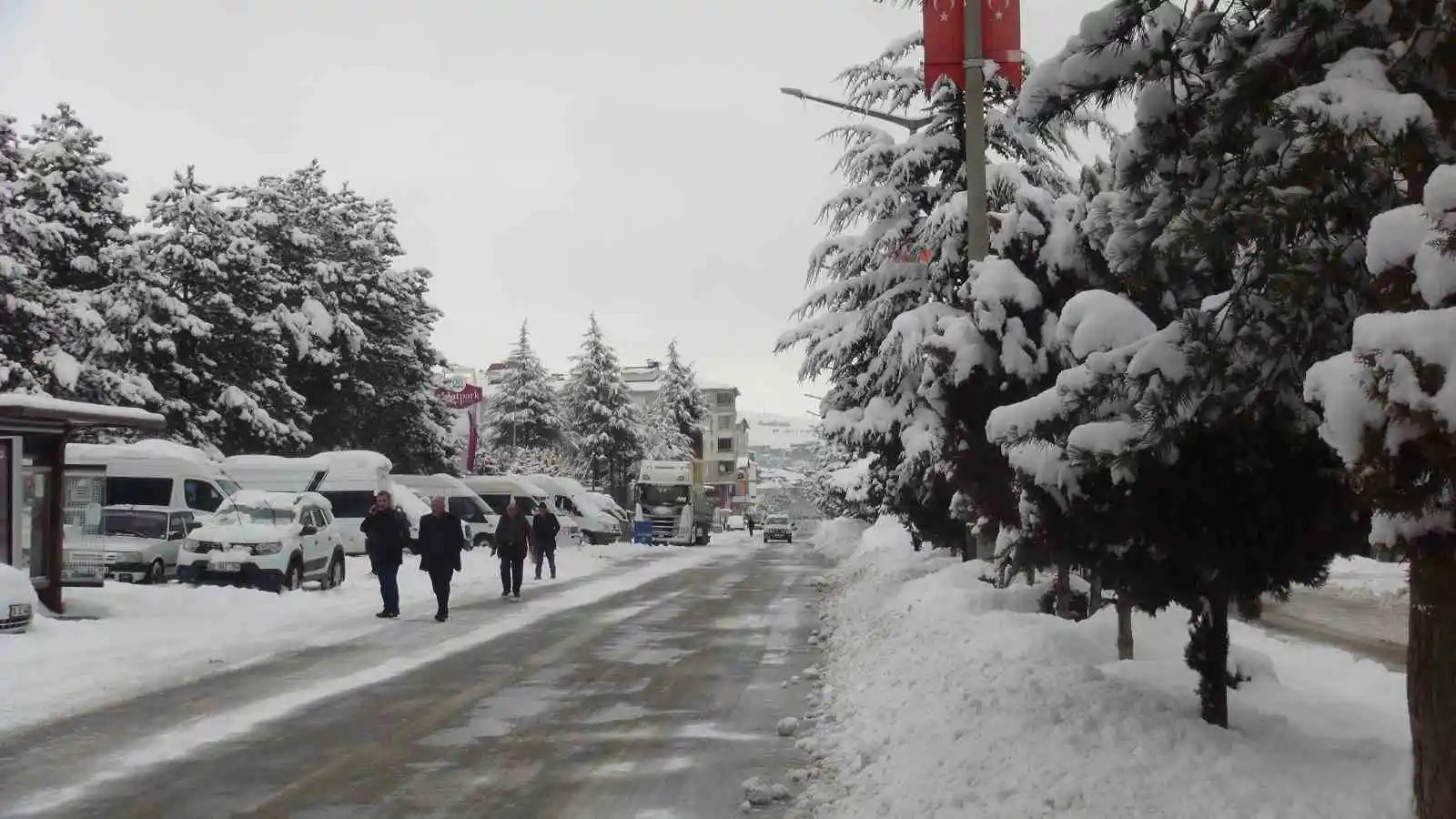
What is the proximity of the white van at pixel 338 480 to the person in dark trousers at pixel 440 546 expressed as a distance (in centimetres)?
1621

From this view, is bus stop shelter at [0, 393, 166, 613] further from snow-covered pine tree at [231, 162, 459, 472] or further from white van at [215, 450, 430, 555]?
snow-covered pine tree at [231, 162, 459, 472]

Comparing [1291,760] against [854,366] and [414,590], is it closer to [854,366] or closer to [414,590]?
[854,366]

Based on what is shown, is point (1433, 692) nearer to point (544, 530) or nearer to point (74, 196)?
point (544, 530)

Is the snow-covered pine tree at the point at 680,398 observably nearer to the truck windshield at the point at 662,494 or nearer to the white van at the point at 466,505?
the truck windshield at the point at 662,494

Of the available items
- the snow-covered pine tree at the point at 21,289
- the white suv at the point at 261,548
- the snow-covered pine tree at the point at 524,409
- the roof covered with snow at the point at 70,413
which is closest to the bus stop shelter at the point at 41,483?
the roof covered with snow at the point at 70,413

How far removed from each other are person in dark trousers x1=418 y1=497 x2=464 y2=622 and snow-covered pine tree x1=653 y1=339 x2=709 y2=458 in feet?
290

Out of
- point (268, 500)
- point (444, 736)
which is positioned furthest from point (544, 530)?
point (444, 736)

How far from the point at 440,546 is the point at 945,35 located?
36.5 feet

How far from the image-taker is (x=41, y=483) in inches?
746

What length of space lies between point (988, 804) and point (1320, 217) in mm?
3143

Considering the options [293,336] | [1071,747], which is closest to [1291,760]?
[1071,747]

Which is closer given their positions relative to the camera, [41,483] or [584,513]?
[41,483]

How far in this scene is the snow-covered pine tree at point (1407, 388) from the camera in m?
3.99

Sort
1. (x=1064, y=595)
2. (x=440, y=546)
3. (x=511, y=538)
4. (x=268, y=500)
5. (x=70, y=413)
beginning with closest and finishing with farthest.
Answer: (x=1064, y=595), (x=70, y=413), (x=440, y=546), (x=511, y=538), (x=268, y=500)
